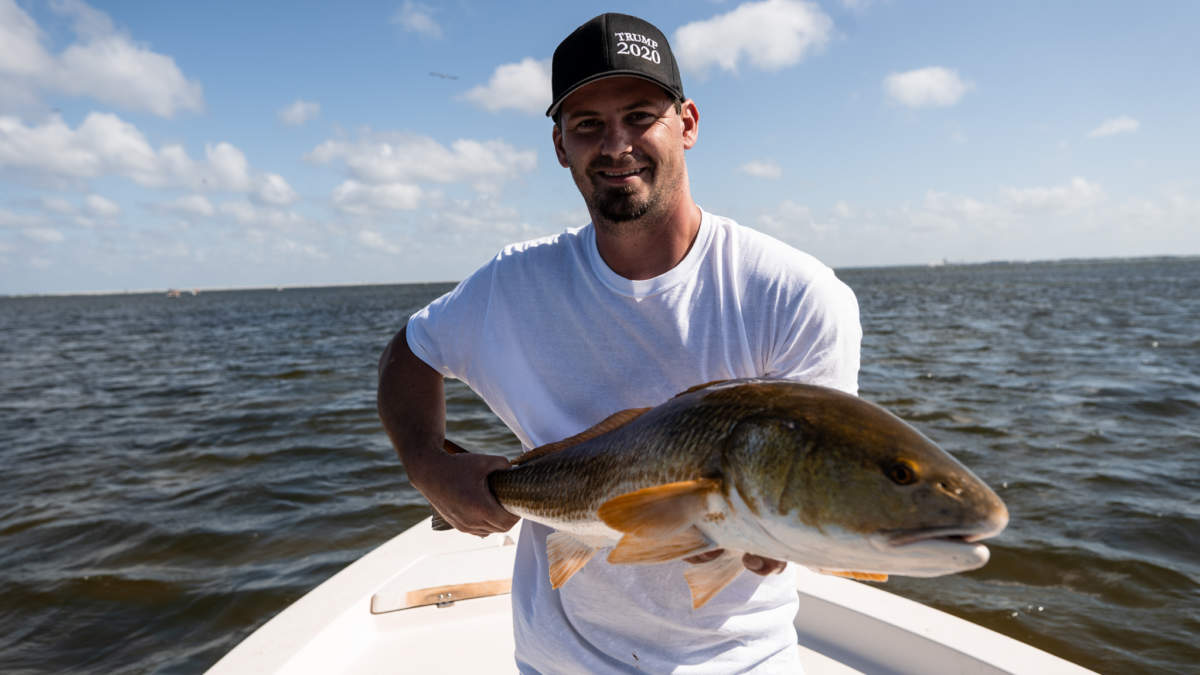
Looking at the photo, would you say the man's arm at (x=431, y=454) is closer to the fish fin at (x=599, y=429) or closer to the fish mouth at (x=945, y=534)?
the fish fin at (x=599, y=429)

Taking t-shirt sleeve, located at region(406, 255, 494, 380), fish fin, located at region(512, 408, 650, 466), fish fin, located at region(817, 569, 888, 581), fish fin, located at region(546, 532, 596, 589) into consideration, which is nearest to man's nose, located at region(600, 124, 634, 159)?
t-shirt sleeve, located at region(406, 255, 494, 380)

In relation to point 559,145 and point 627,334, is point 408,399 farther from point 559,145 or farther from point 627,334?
point 559,145

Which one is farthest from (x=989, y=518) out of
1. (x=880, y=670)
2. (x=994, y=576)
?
(x=994, y=576)

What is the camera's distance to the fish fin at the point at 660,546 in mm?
1622

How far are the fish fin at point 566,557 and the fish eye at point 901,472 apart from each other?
105 cm

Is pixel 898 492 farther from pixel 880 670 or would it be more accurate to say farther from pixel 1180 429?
pixel 1180 429

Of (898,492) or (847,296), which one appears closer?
(898,492)

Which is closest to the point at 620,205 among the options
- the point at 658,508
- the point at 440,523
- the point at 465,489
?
the point at 465,489

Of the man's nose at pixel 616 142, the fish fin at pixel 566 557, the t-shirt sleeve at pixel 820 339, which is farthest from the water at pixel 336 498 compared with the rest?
the man's nose at pixel 616 142

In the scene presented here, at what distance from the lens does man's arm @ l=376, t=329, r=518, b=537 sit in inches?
96.7

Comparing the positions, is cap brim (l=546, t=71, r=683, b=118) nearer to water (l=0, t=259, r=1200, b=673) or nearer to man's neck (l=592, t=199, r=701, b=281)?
man's neck (l=592, t=199, r=701, b=281)

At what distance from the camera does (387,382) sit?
295 cm

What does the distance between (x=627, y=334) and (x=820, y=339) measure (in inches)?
26.4

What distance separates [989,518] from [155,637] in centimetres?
710
